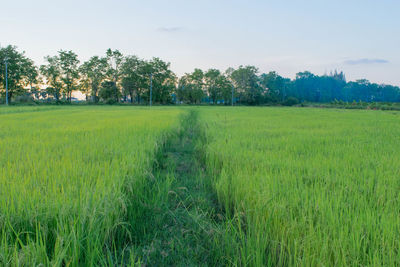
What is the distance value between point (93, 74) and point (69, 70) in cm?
447

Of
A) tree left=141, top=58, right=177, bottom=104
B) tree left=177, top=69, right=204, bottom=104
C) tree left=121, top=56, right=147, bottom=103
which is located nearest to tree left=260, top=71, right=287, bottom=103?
tree left=177, top=69, right=204, bottom=104

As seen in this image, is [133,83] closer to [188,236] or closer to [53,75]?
[53,75]

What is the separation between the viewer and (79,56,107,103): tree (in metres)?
42.6

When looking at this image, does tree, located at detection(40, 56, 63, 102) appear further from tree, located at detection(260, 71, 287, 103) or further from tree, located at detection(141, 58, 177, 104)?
tree, located at detection(260, 71, 287, 103)

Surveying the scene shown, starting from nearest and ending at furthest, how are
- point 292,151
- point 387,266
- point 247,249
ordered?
point 387,266, point 247,249, point 292,151

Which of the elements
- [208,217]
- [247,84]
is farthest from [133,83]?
[208,217]

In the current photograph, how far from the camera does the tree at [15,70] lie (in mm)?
34094

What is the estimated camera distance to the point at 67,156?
2342 mm

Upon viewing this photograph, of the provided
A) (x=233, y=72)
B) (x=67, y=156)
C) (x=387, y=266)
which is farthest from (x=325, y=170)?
(x=233, y=72)

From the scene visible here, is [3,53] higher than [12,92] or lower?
higher

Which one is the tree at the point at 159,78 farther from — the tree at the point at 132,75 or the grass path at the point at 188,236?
the grass path at the point at 188,236

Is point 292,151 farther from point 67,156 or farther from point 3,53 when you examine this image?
point 3,53

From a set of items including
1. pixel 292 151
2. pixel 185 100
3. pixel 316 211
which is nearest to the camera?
pixel 316 211

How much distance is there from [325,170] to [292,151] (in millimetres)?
944
